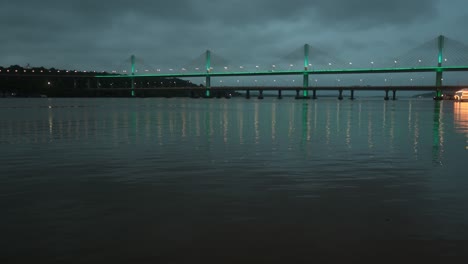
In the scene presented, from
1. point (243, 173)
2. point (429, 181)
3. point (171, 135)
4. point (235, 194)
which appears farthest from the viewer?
point (171, 135)

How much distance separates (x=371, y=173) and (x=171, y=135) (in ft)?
39.9

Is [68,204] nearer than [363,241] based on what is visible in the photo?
No

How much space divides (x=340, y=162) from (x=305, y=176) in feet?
8.88

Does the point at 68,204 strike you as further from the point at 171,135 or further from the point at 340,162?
the point at 171,135

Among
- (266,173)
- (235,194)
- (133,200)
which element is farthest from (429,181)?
(133,200)

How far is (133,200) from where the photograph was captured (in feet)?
26.0

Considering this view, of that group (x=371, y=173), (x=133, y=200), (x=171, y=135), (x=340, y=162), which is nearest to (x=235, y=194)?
(x=133, y=200)

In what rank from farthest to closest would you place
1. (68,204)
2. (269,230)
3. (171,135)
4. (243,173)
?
1. (171,135)
2. (243,173)
3. (68,204)
4. (269,230)

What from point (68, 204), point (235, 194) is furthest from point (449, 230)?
point (68, 204)

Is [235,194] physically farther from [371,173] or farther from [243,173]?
[371,173]

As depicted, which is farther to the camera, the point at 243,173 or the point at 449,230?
the point at 243,173

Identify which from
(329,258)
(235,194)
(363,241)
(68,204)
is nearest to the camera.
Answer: (329,258)

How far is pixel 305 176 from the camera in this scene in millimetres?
10414

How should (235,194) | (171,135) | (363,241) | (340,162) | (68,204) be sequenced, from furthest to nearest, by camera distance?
(171,135) → (340,162) → (235,194) → (68,204) → (363,241)
